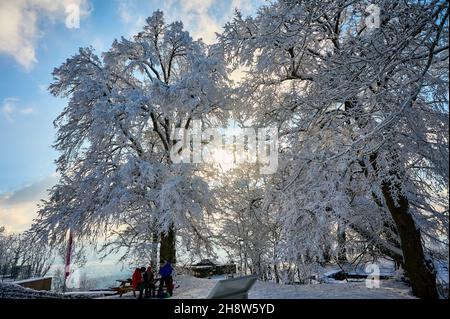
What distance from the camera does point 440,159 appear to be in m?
6.93

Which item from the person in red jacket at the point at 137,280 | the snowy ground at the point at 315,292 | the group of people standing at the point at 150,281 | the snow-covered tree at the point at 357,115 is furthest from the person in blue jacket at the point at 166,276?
the snow-covered tree at the point at 357,115

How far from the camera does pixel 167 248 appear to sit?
1515cm

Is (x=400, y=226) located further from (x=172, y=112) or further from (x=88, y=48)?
(x=88, y=48)

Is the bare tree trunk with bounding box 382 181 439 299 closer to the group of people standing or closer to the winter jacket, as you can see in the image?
the group of people standing

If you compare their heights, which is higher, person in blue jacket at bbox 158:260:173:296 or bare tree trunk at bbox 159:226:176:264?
bare tree trunk at bbox 159:226:176:264

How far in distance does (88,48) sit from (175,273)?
11.2 metres

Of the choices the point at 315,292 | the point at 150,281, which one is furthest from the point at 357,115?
the point at 150,281

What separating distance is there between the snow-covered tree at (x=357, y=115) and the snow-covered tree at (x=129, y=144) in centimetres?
318

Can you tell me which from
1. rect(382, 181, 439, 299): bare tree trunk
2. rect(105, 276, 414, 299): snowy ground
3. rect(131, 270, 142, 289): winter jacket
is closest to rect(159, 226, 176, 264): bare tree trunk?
rect(105, 276, 414, 299): snowy ground

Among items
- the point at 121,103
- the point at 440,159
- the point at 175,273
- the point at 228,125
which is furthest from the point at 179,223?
the point at 440,159

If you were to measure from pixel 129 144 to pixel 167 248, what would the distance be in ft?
16.9

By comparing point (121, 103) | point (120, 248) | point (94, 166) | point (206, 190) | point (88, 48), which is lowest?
point (120, 248)

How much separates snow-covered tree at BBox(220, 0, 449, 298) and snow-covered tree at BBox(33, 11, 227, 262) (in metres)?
3.18

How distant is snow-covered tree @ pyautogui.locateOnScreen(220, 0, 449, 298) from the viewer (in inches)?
266
